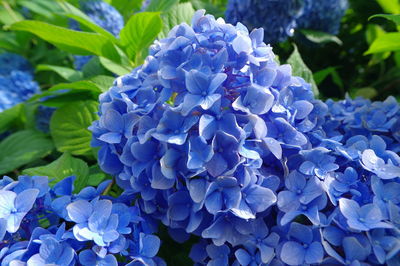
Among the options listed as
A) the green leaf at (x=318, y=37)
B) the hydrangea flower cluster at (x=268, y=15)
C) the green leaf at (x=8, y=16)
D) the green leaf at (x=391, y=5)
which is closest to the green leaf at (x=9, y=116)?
the green leaf at (x=8, y=16)

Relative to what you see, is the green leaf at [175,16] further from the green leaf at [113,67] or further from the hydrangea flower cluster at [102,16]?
the hydrangea flower cluster at [102,16]

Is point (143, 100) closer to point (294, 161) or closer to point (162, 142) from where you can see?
point (162, 142)

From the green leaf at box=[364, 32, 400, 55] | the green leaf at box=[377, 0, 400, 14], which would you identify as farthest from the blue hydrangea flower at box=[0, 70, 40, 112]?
the green leaf at box=[377, 0, 400, 14]

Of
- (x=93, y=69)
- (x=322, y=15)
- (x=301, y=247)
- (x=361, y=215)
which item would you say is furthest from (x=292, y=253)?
(x=322, y=15)

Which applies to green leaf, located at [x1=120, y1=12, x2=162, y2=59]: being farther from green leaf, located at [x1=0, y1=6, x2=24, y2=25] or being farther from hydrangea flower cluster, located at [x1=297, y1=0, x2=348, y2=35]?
green leaf, located at [x1=0, y1=6, x2=24, y2=25]

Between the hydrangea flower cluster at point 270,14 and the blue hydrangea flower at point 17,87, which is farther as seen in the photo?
the blue hydrangea flower at point 17,87
